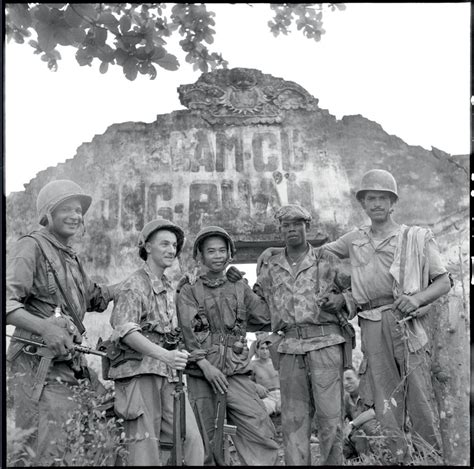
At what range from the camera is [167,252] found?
5.28 m

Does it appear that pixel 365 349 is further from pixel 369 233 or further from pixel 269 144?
pixel 269 144

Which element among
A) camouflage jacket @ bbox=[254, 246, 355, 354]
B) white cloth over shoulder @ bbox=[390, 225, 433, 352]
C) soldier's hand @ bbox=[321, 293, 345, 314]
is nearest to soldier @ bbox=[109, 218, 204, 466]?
camouflage jacket @ bbox=[254, 246, 355, 354]

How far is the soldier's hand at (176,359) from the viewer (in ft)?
15.3

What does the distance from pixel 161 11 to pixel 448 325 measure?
4475 millimetres

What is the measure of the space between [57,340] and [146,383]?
2.03 ft

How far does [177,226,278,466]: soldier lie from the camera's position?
5.16 meters

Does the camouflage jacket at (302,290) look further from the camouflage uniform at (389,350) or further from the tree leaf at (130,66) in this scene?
the tree leaf at (130,66)

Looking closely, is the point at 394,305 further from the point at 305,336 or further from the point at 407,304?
the point at 305,336

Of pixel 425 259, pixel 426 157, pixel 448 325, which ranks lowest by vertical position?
pixel 448 325

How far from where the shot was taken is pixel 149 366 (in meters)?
4.90

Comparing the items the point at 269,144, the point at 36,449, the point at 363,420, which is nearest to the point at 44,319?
the point at 36,449

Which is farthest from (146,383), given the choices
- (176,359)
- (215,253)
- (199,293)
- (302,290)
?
(302,290)

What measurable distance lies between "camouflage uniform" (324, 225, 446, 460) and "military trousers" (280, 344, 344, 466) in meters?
0.25

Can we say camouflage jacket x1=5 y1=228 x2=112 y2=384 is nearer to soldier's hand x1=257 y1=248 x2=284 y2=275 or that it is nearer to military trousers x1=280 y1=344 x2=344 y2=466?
soldier's hand x1=257 y1=248 x2=284 y2=275
